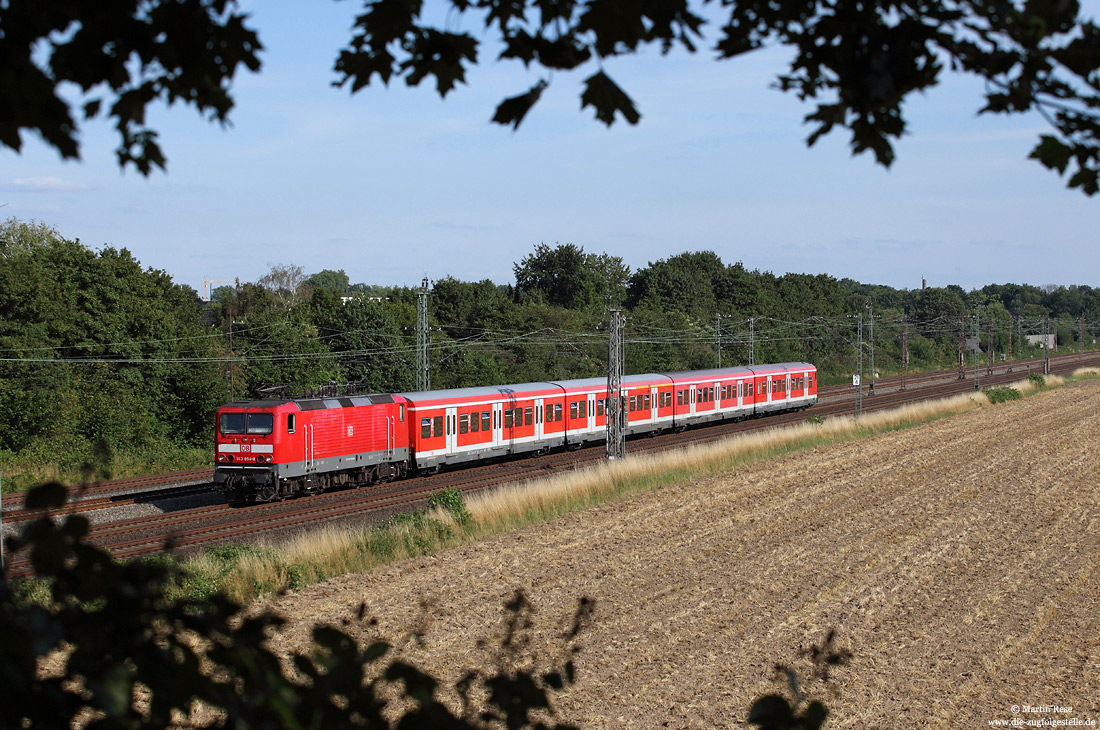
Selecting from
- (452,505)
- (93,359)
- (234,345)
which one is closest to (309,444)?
(452,505)

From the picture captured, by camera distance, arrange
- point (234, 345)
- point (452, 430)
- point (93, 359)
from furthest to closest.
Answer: point (234, 345) < point (93, 359) < point (452, 430)

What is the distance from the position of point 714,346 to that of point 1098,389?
27.1 metres

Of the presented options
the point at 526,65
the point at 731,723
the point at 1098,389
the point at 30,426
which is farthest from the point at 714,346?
the point at 526,65

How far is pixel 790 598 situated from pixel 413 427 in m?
15.5

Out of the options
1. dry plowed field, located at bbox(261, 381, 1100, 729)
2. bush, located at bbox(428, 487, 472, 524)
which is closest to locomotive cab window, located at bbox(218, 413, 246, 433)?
bush, located at bbox(428, 487, 472, 524)

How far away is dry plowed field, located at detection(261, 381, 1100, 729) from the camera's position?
10.0 metres

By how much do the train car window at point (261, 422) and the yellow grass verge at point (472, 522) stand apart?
4.75 m

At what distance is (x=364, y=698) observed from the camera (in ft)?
8.48

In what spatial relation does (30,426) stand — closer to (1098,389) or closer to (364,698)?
(364,698)

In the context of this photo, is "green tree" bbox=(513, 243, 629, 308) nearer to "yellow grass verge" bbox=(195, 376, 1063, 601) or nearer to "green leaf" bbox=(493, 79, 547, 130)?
"yellow grass verge" bbox=(195, 376, 1063, 601)

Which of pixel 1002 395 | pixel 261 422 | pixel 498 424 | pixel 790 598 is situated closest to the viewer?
pixel 790 598

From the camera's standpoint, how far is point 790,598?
13.9m

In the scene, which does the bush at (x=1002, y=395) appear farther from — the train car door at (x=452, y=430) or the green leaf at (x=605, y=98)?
the green leaf at (x=605, y=98)

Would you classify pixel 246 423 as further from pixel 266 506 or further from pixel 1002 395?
pixel 1002 395
